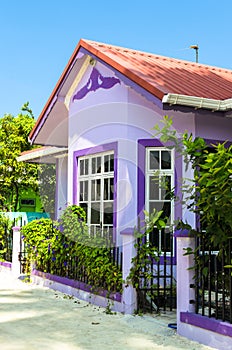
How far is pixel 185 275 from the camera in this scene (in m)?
6.46

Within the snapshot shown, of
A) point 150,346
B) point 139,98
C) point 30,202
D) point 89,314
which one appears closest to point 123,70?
point 139,98

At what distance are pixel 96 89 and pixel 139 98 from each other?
1.56 metres

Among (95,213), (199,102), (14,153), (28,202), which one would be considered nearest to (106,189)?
(95,213)

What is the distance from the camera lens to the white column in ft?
40.1

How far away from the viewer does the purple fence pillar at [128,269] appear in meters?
7.64

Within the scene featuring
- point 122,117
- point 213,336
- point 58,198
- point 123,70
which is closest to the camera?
point 213,336

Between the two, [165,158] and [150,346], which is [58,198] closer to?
[165,158]

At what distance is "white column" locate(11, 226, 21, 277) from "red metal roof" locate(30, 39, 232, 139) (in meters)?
3.13

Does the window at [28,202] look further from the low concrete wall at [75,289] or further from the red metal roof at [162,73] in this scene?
the low concrete wall at [75,289]

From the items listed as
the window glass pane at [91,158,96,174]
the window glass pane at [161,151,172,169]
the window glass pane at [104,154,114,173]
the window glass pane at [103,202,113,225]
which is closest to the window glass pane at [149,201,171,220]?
the window glass pane at [161,151,172,169]

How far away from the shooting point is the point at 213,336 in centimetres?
591

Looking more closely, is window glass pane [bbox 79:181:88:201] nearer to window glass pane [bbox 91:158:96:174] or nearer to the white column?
window glass pane [bbox 91:158:96:174]

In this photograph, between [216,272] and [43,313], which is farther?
[43,313]

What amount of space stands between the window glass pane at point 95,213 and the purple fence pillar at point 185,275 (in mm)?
3894
